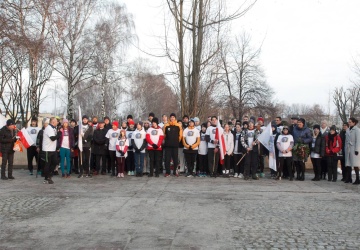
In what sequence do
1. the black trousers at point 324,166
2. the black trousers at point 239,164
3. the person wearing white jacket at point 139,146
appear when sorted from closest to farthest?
the person wearing white jacket at point 139,146 < the black trousers at point 324,166 < the black trousers at point 239,164

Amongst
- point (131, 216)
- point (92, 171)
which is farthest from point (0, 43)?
point (131, 216)

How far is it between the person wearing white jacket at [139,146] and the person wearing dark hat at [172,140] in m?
0.79

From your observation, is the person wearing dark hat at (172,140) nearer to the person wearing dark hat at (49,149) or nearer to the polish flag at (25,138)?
the person wearing dark hat at (49,149)

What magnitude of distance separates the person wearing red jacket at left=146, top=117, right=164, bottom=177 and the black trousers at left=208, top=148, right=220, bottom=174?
1751 millimetres

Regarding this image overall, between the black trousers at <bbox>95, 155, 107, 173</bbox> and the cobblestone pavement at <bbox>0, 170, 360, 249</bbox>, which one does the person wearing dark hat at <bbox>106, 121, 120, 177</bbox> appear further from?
the cobblestone pavement at <bbox>0, 170, 360, 249</bbox>

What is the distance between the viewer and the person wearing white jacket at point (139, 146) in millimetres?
14594

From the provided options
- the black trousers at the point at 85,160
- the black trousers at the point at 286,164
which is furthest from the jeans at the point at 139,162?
the black trousers at the point at 286,164

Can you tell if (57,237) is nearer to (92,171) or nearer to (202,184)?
(202,184)

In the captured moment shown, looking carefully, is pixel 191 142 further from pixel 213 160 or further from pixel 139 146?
pixel 139 146

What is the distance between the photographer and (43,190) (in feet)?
37.5

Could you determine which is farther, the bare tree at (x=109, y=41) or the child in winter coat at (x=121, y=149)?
the bare tree at (x=109, y=41)

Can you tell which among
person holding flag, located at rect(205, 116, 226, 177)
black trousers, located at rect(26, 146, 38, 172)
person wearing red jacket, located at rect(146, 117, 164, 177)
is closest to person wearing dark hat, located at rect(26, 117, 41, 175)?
black trousers, located at rect(26, 146, 38, 172)

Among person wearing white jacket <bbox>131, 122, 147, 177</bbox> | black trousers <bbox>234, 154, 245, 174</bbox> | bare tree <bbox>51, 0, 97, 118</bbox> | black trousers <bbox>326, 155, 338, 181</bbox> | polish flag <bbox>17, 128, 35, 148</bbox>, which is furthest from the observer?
bare tree <bbox>51, 0, 97, 118</bbox>

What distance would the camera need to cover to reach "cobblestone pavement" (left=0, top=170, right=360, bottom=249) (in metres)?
6.27
